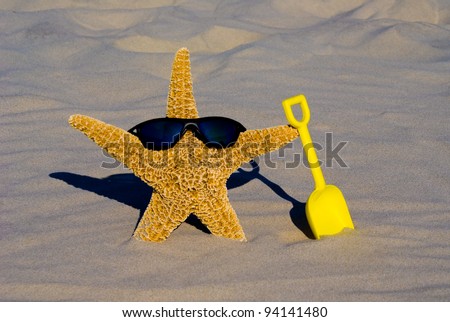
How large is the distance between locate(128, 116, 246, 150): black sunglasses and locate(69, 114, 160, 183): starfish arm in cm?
6

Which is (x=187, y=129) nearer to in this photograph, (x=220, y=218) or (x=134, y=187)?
(x=220, y=218)

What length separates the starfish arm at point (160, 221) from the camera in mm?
3672

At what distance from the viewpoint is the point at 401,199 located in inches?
165

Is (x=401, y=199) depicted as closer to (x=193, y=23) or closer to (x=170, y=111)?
(x=170, y=111)

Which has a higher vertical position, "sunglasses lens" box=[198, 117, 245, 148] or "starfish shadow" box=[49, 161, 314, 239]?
"sunglasses lens" box=[198, 117, 245, 148]

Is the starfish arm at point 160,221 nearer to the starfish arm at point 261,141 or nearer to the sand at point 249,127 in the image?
the sand at point 249,127

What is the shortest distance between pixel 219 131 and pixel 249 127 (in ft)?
6.75

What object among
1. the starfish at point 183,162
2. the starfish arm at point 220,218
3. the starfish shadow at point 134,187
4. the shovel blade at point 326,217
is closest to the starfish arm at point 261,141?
the starfish at point 183,162

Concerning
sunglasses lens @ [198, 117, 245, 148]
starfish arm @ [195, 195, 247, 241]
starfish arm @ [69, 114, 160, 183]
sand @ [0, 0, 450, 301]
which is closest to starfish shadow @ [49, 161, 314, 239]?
sand @ [0, 0, 450, 301]

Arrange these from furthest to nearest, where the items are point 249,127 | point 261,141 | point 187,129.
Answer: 1. point 249,127
2. point 261,141
3. point 187,129

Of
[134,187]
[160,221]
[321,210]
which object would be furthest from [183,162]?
[134,187]

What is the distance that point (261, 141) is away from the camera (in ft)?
12.0

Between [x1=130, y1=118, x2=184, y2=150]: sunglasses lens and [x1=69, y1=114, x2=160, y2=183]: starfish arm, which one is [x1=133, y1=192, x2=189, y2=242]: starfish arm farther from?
[x1=130, y1=118, x2=184, y2=150]: sunglasses lens

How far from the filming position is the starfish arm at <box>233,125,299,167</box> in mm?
3643
